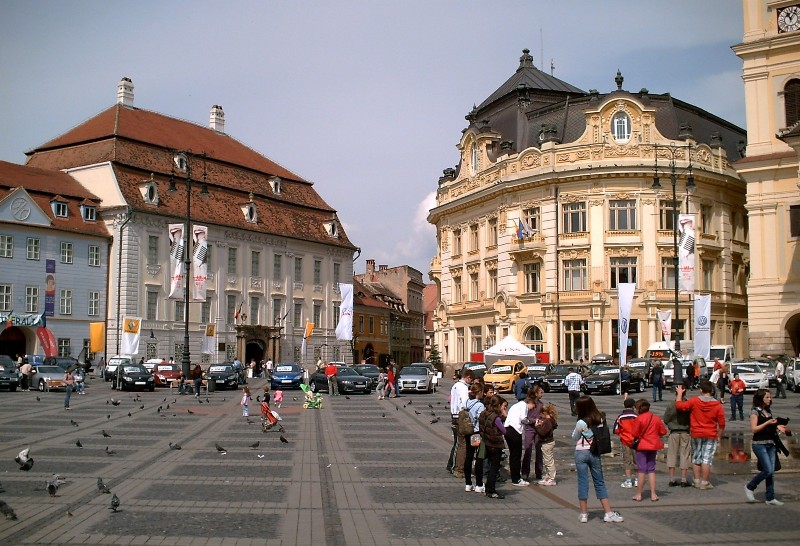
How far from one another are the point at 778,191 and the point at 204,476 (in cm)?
4175

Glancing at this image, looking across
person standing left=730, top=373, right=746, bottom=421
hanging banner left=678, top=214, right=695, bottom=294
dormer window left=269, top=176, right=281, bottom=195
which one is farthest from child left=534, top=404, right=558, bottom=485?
dormer window left=269, top=176, right=281, bottom=195

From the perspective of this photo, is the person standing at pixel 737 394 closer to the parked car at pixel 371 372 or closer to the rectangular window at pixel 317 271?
the parked car at pixel 371 372

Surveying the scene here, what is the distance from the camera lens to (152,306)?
61.3 m

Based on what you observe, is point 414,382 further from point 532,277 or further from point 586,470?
point 586,470

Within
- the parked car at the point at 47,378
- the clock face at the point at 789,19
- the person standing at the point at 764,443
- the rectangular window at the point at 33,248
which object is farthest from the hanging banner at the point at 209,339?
the person standing at the point at 764,443

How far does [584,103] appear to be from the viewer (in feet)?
197

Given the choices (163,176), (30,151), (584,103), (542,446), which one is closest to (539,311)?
(584,103)

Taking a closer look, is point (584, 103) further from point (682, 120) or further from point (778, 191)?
point (778, 191)

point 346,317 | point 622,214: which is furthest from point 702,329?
point 622,214

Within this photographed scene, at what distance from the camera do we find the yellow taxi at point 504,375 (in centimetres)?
4222

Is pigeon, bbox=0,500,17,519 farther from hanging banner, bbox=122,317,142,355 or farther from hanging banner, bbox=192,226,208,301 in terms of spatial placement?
hanging banner, bbox=122,317,142,355

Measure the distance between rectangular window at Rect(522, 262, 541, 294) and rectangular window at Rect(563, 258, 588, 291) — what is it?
2144 millimetres

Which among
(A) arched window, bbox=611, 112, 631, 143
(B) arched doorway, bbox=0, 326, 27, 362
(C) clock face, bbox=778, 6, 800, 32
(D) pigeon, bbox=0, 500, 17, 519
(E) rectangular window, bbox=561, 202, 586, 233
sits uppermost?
(C) clock face, bbox=778, 6, 800, 32

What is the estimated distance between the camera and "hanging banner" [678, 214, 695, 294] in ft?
135
